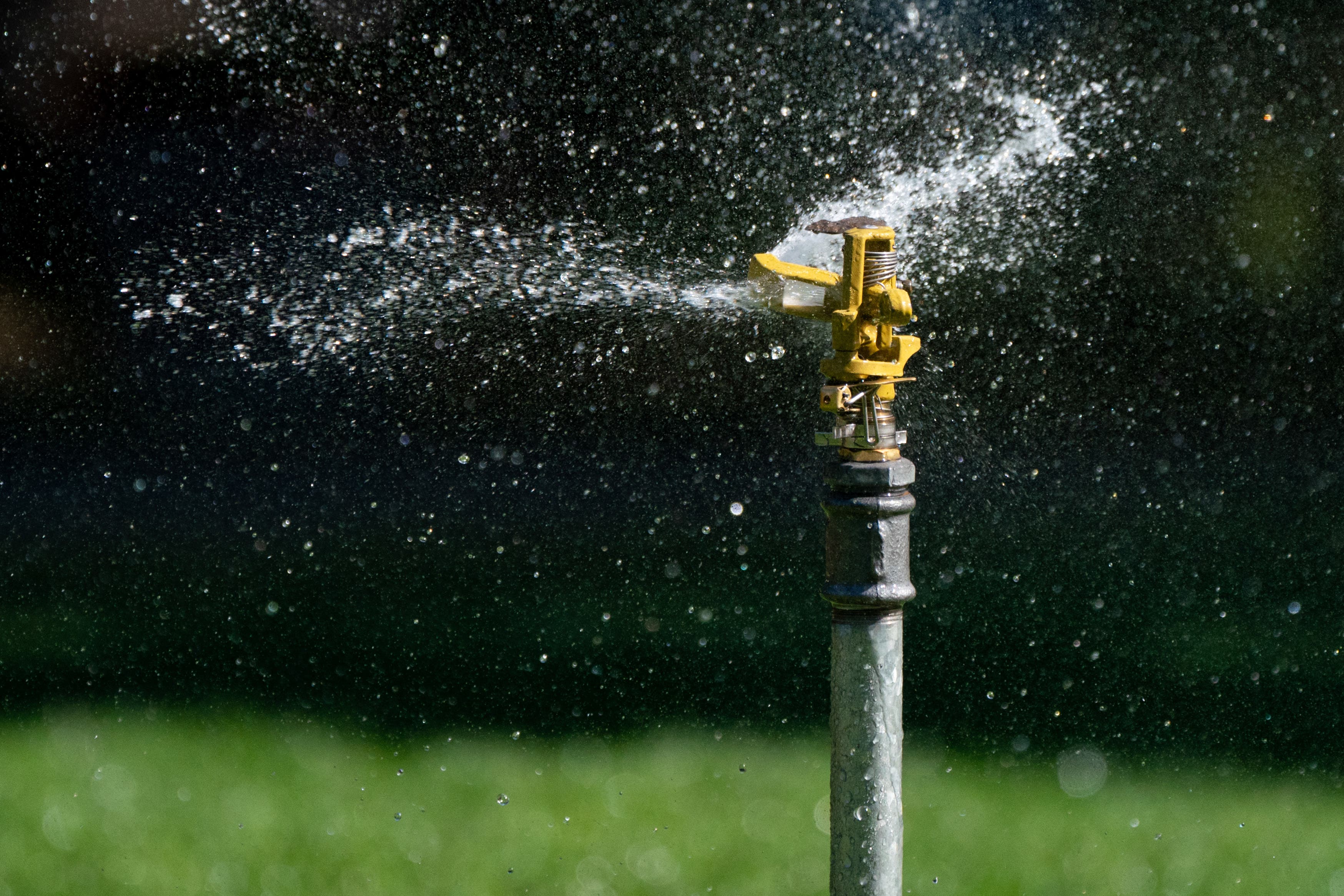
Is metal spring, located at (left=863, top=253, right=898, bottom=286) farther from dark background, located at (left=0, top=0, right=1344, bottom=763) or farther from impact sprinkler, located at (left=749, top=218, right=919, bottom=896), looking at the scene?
dark background, located at (left=0, top=0, right=1344, bottom=763)

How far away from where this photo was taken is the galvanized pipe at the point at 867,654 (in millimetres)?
1395

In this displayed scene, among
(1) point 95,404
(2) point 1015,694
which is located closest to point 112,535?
(1) point 95,404

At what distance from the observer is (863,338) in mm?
1419

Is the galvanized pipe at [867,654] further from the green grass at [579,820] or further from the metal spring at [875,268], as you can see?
the green grass at [579,820]

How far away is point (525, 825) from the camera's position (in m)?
2.40

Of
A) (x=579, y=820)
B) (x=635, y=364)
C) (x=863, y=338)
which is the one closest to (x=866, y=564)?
(x=863, y=338)

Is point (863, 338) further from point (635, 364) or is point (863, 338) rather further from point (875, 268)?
point (635, 364)

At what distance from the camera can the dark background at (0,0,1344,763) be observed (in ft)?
10.9

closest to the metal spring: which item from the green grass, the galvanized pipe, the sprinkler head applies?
the sprinkler head

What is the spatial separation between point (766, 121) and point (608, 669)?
1.64m

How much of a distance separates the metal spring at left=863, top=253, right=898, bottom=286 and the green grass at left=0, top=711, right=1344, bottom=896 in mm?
1250

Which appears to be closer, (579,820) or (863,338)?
(863,338)

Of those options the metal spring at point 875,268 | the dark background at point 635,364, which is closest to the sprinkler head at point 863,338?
the metal spring at point 875,268

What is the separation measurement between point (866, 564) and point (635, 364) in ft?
8.72
